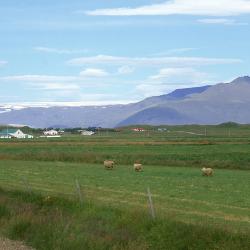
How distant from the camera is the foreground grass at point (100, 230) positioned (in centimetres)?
1514

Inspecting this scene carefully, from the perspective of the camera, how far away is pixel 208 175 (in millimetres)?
43406

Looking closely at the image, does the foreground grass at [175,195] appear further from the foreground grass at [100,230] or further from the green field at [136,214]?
the foreground grass at [100,230]

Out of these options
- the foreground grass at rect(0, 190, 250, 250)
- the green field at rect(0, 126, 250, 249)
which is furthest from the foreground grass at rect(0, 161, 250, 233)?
the foreground grass at rect(0, 190, 250, 250)

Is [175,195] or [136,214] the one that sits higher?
[136,214]

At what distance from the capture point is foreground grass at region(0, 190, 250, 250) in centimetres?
1514

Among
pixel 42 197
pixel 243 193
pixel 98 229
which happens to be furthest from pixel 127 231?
pixel 243 193

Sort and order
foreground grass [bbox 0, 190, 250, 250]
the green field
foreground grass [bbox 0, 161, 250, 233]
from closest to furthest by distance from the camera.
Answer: foreground grass [bbox 0, 190, 250, 250] < the green field < foreground grass [bbox 0, 161, 250, 233]

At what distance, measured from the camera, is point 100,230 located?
55.8 feet

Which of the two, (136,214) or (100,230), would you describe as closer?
(100,230)

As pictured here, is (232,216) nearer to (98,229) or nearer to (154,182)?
(98,229)

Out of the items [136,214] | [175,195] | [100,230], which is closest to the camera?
[100,230]

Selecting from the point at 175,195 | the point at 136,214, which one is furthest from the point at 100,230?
the point at 175,195

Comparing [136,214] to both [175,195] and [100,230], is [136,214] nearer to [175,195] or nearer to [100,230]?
[100,230]

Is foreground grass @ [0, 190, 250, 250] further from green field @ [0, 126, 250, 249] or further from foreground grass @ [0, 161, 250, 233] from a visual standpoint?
foreground grass @ [0, 161, 250, 233]
